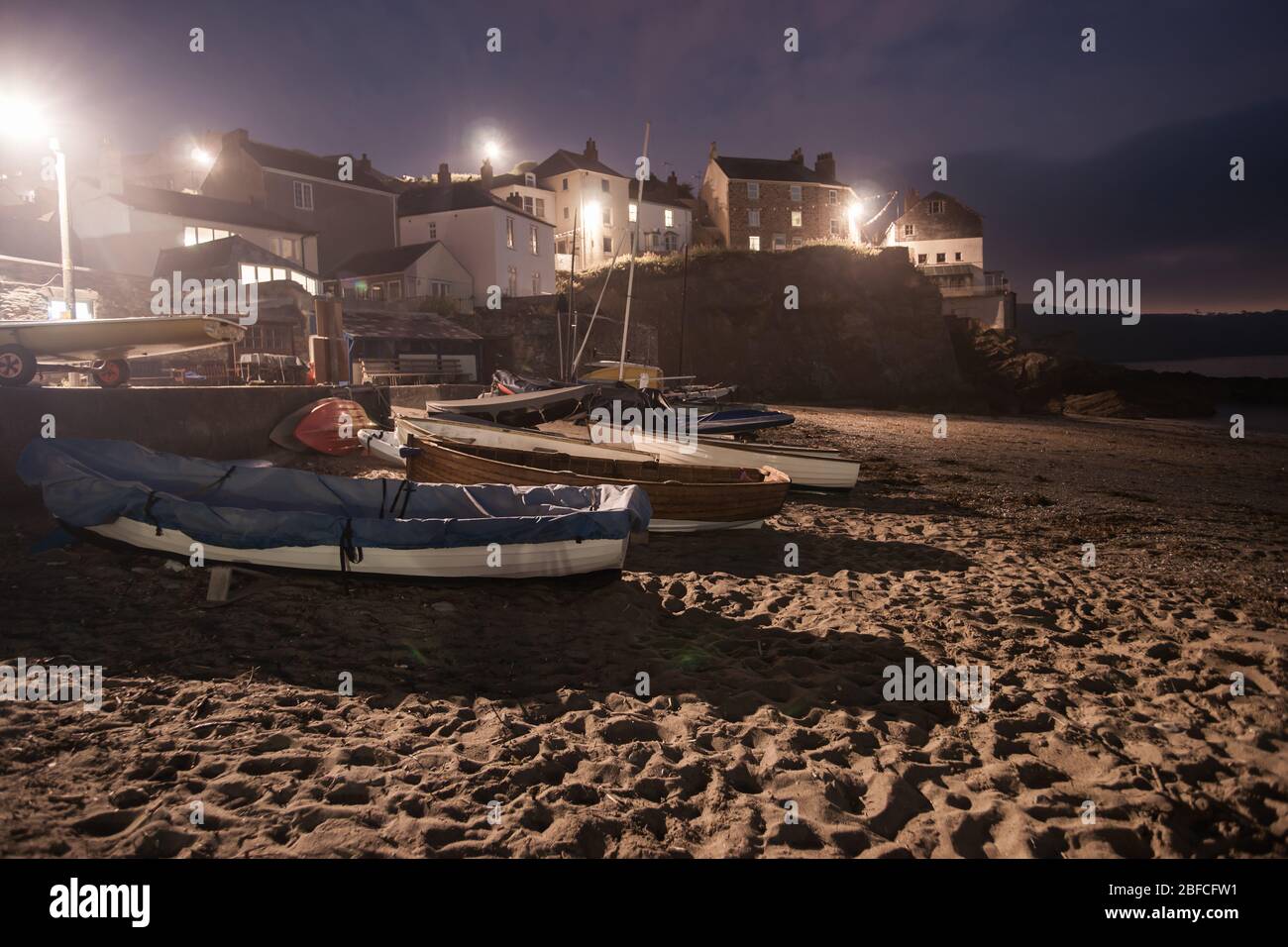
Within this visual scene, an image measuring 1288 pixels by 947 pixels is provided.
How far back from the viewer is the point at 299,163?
4588cm

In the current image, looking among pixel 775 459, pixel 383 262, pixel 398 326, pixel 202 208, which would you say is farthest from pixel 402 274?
pixel 775 459

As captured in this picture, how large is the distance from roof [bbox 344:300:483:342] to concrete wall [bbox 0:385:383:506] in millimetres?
13948

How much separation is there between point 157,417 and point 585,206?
53416 millimetres

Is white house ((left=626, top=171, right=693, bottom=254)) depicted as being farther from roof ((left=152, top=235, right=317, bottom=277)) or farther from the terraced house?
roof ((left=152, top=235, right=317, bottom=277))

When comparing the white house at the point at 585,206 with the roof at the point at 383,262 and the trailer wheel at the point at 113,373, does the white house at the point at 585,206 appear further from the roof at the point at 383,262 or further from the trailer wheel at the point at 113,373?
the trailer wheel at the point at 113,373

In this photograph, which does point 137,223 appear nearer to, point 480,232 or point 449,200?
point 449,200

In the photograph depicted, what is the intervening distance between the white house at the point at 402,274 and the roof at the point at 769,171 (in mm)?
31148

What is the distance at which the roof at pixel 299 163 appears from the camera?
43.8m

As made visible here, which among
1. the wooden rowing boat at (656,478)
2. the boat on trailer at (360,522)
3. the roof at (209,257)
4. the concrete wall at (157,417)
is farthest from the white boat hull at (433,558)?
the roof at (209,257)

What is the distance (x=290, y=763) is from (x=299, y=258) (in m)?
43.9

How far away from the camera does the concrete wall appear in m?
9.42

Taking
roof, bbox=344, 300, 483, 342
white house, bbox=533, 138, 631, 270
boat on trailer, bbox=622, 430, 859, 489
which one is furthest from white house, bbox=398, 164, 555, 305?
boat on trailer, bbox=622, 430, 859, 489

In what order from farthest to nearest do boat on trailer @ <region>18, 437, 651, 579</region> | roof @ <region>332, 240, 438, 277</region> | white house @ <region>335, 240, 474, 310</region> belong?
roof @ <region>332, 240, 438, 277</region>, white house @ <region>335, 240, 474, 310</region>, boat on trailer @ <region>18, 437, 651, 579</region>
